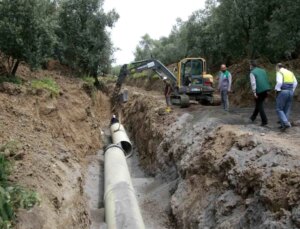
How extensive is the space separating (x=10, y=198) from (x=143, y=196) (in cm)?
816

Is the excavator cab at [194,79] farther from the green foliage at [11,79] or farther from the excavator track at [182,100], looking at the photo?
the green foliage at [11,79]

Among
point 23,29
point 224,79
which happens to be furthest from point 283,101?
point 23,29

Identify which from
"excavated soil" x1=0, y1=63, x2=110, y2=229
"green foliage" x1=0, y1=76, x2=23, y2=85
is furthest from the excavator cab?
"green foliage" x1=0, y1=76, x2=23, y2=85

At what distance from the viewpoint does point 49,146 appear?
40.4 feet

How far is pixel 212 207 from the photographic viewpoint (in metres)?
10.3

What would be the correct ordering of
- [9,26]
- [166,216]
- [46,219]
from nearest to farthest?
[46,219] < [166,216] < [9,26]

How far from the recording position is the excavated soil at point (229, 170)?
8156mm

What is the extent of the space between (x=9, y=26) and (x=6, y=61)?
3.31m

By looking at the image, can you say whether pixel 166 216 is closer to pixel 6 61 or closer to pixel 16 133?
pixel 16 133

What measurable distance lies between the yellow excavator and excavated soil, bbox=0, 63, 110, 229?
16.1 feet

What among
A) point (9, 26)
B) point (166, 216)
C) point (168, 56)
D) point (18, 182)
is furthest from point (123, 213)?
point (168, 56)

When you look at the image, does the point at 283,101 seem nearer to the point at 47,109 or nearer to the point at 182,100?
the point at 47,109

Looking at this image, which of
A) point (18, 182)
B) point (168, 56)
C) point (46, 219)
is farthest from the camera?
point (168, 56)

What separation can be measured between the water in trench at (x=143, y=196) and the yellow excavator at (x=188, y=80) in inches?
216
